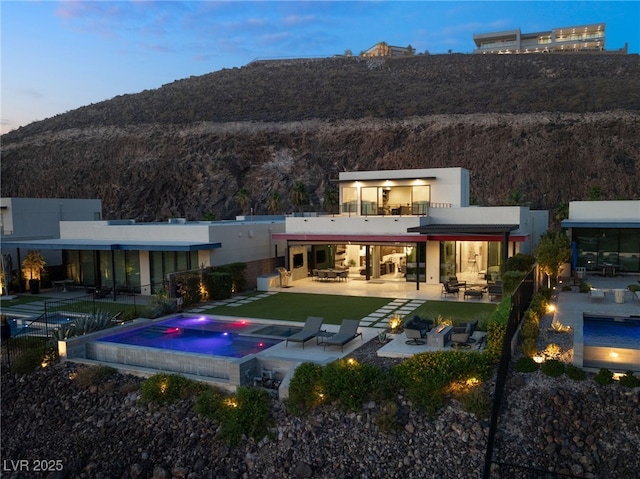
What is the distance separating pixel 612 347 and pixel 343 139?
50938 mm

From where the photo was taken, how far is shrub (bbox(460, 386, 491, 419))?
9570 millimetres

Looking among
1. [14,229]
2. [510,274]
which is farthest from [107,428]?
[14,229]

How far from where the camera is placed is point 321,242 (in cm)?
2422

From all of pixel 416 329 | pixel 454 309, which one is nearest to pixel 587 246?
pixel 454 309

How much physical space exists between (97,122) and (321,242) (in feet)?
194

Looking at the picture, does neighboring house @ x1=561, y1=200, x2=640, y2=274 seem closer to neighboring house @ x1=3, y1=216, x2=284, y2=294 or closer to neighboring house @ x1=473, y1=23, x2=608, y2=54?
neighboring house @ x1=3, y1=216, x2=284, y2=294

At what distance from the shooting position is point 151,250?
A: 21984mm

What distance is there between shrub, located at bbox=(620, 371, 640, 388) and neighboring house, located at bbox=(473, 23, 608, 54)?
9581 cm

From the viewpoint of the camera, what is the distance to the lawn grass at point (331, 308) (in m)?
16.6

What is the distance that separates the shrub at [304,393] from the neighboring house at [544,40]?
97968 mm

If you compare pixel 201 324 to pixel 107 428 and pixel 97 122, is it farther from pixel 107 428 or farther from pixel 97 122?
pixel 97 122

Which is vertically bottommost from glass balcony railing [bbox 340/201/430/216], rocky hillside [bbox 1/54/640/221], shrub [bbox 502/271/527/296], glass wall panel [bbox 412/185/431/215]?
shrub [bbox 502/271/527/296]

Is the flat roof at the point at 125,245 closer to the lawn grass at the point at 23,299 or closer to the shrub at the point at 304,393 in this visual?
the lawn grass at the point at 23,299

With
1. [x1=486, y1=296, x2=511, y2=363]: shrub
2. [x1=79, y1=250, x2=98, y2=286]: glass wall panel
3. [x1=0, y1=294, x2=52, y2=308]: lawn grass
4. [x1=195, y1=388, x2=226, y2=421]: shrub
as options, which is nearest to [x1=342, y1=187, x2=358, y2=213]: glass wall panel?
[x1=79, y1=250, x2=98, y2=286]: glass wall panel
